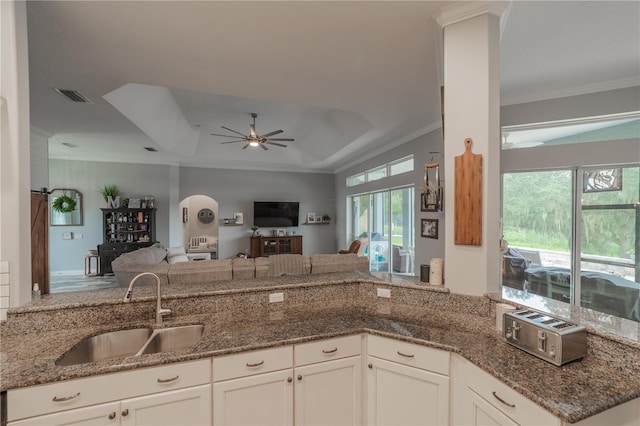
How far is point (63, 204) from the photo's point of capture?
639cm

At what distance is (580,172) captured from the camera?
342 cm

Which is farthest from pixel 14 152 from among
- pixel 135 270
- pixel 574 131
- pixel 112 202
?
pixel 112 202

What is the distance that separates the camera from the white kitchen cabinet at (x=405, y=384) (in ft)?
5.13

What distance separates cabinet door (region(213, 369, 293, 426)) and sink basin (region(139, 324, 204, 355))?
1.42 feet

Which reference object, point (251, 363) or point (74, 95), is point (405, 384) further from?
point (74, 95)

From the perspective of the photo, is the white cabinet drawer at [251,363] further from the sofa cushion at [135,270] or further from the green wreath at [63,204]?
the green wreath at [63,204]

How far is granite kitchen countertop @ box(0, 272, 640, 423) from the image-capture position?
1.13m

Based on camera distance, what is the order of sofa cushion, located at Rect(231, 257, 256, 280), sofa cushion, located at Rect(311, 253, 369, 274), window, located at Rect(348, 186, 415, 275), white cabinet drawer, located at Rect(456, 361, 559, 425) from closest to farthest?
white cabinet drawer, located at Rect(456, 361, 559, 425), sofa cushion, located at Rect(231, 257, 256, 280), sofa cushion, located at Rect(311, 253, 369, 274), window, located at Rect(348, 186, 415, 275)

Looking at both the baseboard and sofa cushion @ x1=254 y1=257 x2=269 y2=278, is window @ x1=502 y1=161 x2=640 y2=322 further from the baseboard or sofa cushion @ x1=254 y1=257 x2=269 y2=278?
the baseboard

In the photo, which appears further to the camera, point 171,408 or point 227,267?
point 227,267

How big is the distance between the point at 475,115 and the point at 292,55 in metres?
1.64

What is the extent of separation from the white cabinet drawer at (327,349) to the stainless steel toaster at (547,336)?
0.88 metres

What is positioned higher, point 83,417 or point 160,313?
point 160,313

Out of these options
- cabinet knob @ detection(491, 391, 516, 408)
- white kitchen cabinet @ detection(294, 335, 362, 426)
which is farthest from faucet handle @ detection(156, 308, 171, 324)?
cabinet knob @ detection(491, 391, 516, 408)
